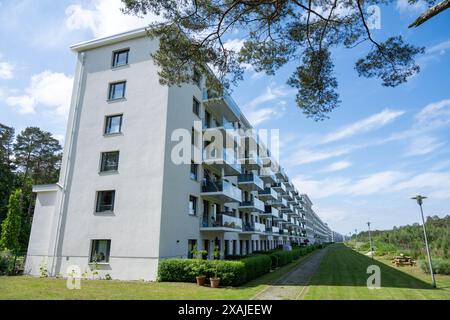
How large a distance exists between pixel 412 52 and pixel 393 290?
11315 mm

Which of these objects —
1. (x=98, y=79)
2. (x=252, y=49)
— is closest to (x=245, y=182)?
(x=98, y=79)

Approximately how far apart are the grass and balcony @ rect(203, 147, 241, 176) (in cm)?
1067

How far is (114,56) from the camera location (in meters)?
22.0

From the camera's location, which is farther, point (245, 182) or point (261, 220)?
point (261, 220)

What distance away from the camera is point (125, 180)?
1866cm

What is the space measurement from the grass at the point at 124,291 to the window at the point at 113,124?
32.4ft

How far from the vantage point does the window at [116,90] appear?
21016 mm

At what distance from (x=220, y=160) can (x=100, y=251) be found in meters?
11.0

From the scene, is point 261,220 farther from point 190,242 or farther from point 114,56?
point 114,56

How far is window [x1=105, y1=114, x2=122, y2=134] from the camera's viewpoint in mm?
20281

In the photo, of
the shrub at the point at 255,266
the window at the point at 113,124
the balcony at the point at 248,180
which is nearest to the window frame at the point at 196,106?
the window at the point at 113,124

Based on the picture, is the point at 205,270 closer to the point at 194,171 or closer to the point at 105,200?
the point at 105,200

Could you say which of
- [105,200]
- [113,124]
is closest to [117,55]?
[113,124]
